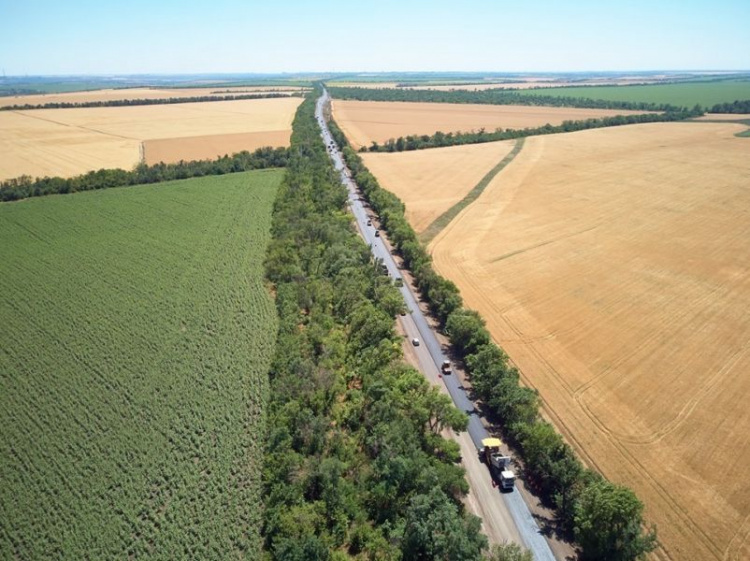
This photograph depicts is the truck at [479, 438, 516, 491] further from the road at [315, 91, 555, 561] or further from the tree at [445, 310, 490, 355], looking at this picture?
the tree at [445, 310, 490, 355]

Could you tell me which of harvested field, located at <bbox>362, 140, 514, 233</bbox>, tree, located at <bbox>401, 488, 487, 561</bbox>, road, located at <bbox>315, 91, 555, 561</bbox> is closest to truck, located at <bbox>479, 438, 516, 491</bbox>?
road, located at <bbox>315, 91, 555, 561</bbox>

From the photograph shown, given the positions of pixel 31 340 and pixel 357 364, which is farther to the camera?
pixel 31 340

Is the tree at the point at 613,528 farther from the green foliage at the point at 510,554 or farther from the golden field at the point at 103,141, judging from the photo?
the golden field at the point at 103,141

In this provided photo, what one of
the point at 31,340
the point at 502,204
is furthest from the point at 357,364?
the point at 502,204

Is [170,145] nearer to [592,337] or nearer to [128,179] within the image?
[128,179]

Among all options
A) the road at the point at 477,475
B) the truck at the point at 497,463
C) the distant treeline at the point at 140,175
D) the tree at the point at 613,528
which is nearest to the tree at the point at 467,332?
the road at the point at 477,475
